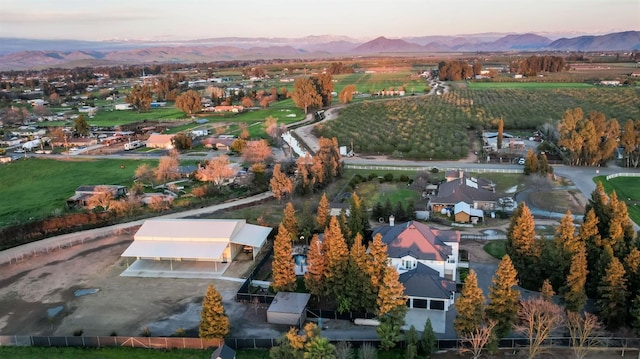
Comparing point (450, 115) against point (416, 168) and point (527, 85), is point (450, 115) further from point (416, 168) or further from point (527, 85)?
point (527, 85)

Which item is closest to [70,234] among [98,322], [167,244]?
[167,244]

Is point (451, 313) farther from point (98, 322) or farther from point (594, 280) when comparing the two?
point (98, 322)

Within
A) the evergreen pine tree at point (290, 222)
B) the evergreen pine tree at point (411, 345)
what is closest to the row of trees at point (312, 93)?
the evergreen pine tree at point (290, 222)

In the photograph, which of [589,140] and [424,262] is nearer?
[424,262]

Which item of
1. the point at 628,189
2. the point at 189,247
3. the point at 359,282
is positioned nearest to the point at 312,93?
the point at 628,189

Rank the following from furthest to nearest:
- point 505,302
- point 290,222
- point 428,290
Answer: point 290,222 → point 428,290 → point 505,302

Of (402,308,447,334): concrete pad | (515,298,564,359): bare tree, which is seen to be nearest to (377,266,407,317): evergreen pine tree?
(402,308,447,334): concrete pad
